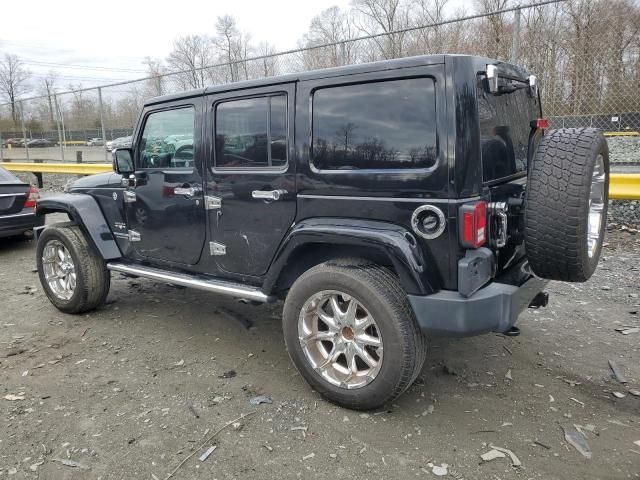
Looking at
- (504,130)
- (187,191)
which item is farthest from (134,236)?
(504,130)

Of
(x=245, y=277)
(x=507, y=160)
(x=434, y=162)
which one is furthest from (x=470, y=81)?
(x=245, y=277)

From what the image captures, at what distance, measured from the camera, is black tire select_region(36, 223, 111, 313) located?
4418mm

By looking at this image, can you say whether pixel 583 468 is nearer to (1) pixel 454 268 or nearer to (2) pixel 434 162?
(1) pixel 454 268

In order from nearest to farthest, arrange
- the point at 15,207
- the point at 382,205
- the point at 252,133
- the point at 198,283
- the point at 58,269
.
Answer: the point at 382,205 < the point at 252,133 < the point at 198,283 < the point at 58,269 < the point at 15,207

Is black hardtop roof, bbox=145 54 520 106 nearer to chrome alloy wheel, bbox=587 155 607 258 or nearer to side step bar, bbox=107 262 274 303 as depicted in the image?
chrome alloy wheel, bbox=587 155 607 258

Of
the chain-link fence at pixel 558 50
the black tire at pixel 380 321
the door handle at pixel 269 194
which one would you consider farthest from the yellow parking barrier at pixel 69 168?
the black tire at pixel 380 321

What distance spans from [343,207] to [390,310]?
2.22ft

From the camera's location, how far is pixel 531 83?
3.44 metres

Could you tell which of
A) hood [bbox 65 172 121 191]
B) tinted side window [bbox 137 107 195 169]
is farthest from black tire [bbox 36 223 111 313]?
tinted side window [bbox 137 107 195 169]

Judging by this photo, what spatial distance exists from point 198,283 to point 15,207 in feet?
15.9

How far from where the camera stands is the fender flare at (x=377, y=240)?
8.69 ft

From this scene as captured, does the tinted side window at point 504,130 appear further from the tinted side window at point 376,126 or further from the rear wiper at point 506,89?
the tinted side window at point 376,126

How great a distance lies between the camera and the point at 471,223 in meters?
2.54

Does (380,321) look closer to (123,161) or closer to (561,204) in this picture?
(561,204)
